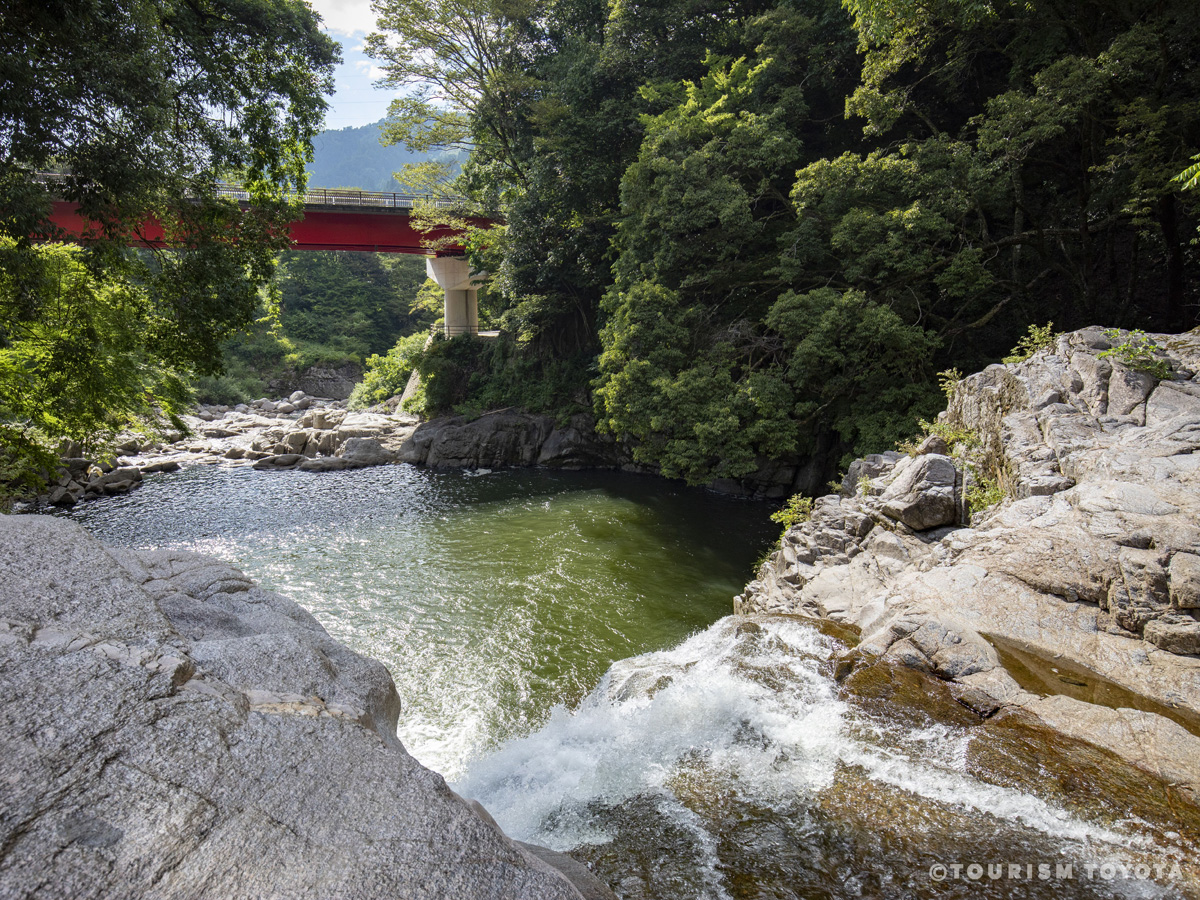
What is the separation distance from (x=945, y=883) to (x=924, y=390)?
12523 mm

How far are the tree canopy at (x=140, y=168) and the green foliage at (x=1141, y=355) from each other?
13.3m

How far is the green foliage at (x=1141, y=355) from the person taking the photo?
26.3ft

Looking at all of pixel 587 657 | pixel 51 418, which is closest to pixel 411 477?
pixel 51 418

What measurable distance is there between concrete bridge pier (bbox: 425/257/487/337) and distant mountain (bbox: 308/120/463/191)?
160 meters

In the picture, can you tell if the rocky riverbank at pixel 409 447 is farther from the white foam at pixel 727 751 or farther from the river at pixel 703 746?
the white foam at pixel 727 751

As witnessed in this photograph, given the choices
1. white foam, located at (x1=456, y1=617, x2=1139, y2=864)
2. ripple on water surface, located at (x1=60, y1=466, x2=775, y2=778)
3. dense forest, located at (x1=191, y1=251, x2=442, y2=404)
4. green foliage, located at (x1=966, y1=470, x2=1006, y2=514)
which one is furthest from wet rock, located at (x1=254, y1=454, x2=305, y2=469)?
green foliage, located at (x1=966, y1=470, x2=1006, y2=514)

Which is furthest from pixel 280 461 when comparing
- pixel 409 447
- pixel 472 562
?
pixel 472 562

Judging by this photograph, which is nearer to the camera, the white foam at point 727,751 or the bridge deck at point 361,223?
the white foam at point 727,751

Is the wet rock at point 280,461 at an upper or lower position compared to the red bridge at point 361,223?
lower

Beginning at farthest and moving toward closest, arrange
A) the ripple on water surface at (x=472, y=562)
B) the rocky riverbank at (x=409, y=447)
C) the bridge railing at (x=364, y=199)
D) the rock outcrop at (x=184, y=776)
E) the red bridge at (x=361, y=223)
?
the red bridge at (x=361, y=223), the bridge railing at (x=364, y=199), the rocky riverbank at (x=409, y=447), the ripple on water surface at (x=472, y=562), the rock outcrop at (x=184, y=776)

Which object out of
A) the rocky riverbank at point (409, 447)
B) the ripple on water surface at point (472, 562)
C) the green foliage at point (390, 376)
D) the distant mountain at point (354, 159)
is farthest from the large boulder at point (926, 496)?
the distant mountain at point (354, 159)

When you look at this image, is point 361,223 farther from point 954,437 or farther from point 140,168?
point 954,437

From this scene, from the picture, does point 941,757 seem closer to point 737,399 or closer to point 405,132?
point 737,399

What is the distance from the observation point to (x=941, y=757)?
4891 mm
